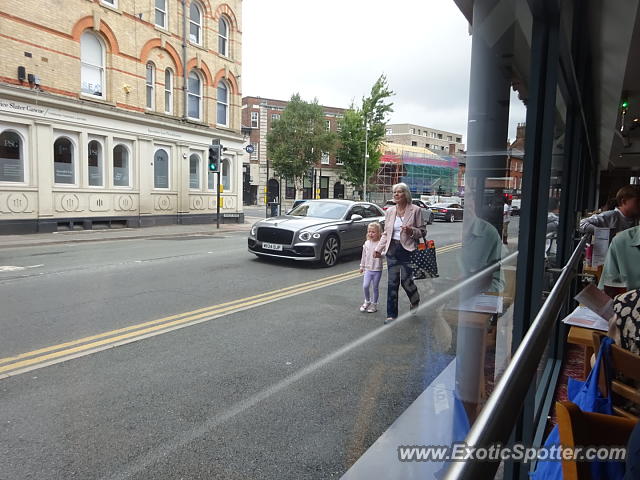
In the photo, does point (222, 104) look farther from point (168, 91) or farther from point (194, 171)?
point (194, 171)

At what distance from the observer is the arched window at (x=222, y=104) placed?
25.2 metres

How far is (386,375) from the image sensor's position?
14.2 ft

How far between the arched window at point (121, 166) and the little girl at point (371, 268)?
16077 millimetres

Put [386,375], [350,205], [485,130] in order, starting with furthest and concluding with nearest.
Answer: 1. [350,205]
2. [386,375]
3. [485,130]

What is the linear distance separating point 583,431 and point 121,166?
21.2 m

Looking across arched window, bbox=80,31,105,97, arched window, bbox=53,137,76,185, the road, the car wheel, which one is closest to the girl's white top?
the road

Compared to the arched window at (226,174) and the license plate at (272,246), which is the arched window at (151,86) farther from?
the license plate at (272,246)

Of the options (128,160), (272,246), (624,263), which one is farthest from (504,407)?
(128,160)

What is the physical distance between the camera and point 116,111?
19141 mm

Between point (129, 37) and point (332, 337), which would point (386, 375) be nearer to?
point (332, 337)

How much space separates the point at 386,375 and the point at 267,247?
21.3 feet

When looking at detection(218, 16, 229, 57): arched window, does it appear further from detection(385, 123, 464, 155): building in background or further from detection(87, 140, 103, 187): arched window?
detection(385, 123, 464, 155): building in background

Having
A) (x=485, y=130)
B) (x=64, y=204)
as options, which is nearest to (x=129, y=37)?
(x=64, y=204)

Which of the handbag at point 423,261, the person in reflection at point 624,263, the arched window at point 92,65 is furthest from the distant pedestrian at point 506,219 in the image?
the arched window at point 92,65
